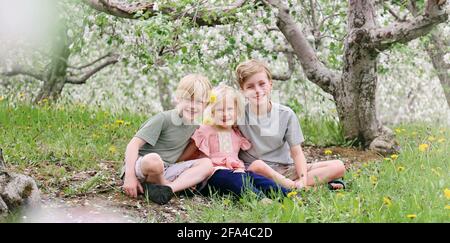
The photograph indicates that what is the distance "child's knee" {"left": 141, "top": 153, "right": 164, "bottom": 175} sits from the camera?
3857 millimetres

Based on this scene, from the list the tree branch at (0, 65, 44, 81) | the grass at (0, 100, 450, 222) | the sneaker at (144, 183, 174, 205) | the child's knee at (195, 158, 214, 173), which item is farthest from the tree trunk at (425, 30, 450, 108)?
the tree branch at (0, 65, 44, 81)

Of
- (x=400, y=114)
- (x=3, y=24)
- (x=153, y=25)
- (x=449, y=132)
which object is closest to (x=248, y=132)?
(x=153, y=25)

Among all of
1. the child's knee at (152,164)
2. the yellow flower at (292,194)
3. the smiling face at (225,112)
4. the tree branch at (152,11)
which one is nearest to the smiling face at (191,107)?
the smiling face at (225,112)

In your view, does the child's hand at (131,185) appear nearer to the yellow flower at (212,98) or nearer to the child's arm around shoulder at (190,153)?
the child's arm around shoulder at (190,153)

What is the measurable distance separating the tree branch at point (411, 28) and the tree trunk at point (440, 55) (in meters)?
1.96

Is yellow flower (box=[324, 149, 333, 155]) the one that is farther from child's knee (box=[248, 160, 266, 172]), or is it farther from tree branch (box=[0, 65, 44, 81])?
tree branch (box=[0, 65, 44, 81])

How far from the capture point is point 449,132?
20.0 feet

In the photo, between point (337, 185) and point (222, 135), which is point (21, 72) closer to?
point (222, 135)

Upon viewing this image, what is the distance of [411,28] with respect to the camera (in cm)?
490

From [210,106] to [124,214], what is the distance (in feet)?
3.15

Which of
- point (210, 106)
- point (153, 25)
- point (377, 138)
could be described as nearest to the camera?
point (210, 106)

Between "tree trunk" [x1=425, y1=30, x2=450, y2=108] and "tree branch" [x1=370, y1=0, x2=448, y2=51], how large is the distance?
1959 mm

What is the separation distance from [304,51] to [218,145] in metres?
2.07
